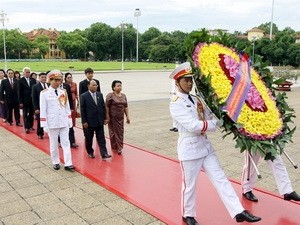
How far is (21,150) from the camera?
689 centimetres

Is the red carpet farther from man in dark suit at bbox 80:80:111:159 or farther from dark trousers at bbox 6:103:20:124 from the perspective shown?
dark trousers at bbox 6:103:20:124

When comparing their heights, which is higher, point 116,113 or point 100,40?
point 100,40

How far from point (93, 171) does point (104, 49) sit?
293ft

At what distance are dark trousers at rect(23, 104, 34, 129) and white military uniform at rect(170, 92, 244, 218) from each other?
5.82m

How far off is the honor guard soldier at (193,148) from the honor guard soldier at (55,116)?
106 inches

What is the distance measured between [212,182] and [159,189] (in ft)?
4.73

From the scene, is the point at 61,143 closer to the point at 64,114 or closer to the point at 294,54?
the point at 64,114

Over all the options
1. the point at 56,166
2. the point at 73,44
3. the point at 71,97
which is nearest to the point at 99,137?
the point at 56,166

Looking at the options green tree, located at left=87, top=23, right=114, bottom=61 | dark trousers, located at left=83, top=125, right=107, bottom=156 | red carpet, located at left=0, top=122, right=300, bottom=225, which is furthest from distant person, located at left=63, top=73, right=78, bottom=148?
green tree, located at left=87, top=23, right=114, bottom=61

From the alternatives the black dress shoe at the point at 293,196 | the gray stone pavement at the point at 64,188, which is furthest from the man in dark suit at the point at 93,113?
the black dress shoe at the point at 293,196

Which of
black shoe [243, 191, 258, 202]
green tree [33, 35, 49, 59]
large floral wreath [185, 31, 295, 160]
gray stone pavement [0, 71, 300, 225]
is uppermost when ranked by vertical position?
green tree [33, 35, 49, 59]

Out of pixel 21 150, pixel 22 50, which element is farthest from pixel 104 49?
pixel 21 150

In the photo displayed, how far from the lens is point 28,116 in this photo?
8.48 meters

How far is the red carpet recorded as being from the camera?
12.6ft
